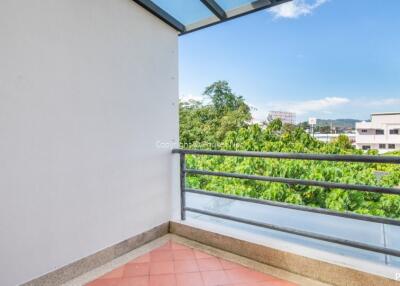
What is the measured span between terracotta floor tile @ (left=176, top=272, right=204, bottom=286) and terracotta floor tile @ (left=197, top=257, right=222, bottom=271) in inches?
3.8

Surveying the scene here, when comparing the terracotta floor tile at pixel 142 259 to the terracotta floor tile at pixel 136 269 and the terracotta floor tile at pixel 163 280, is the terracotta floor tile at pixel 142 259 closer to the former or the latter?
the terracotta floor tile at pixel 136 269

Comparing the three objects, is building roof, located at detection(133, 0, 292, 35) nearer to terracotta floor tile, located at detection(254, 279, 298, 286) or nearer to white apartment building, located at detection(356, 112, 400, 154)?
terracotta floor tile, located at detection(254, 279, 298, 286)

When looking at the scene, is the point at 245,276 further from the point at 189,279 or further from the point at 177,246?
the point at 177,246

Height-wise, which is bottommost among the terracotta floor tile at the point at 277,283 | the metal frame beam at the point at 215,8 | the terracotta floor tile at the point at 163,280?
the terracotta floor tile at the point at 163,280

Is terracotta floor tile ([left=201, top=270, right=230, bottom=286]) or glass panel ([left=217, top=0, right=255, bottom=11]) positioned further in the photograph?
glass panel ([left=217, top=0, right=255, bottom=11])

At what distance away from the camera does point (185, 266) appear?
1.97m

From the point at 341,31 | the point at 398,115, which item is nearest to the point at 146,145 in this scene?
the point at 398,115

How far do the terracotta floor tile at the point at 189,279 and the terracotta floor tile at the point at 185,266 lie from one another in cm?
5

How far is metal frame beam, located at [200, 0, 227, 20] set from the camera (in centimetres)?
213

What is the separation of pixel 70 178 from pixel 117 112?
0.65 meters

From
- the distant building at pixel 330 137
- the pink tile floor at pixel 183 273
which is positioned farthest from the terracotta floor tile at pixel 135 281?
the distant building at pixel 330 137

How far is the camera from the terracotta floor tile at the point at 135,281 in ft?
5.73

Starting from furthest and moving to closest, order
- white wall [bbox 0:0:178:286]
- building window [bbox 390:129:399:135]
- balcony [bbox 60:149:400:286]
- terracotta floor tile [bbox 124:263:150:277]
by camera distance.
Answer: building window [bbox 390:129:399:135] < terracotta floor tile [bbox 124:263:150:277] < balcony [bbox 60:149:400:286] < white wall [bbox 0:0:178:286]

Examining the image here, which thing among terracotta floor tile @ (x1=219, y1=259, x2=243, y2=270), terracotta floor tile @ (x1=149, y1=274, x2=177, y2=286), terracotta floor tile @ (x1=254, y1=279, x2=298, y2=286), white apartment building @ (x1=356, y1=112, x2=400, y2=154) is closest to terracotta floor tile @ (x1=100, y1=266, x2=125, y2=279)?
terracotta floor tile @ (x1=149, y1=274, x2=177, y2=286)
